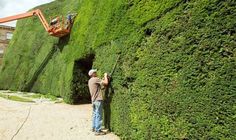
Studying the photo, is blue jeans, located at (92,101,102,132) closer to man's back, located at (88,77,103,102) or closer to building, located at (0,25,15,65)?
man's back, located at (88,77,103,102)

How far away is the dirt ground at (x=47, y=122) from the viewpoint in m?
9.21

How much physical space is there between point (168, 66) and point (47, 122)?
19.8 ft

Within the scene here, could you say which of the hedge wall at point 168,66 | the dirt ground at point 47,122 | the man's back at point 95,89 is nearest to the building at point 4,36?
the dirt ground at point 47,122

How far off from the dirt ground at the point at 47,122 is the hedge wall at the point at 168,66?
1.12 m

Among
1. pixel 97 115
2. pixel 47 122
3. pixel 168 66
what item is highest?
pixel 168 66

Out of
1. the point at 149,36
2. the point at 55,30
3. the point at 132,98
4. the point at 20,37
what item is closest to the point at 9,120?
the point at 132,98

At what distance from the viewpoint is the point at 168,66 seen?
21.2 ft

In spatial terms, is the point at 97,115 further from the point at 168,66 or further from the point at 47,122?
the point at 168,66

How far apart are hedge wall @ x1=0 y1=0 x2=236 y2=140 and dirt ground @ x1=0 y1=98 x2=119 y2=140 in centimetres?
112

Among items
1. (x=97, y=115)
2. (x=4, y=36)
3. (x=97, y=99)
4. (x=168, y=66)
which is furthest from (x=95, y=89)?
(x=4, y=36)

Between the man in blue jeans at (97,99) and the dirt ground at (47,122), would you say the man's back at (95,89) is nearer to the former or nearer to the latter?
the man in blue jeans at (97,99)

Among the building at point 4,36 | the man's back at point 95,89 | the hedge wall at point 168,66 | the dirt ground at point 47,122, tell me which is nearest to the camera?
the hedge wall at point 168,66

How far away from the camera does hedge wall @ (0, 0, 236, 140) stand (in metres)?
5.28

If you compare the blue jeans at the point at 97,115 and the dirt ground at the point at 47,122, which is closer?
the blue jeans at the point at 97,115
